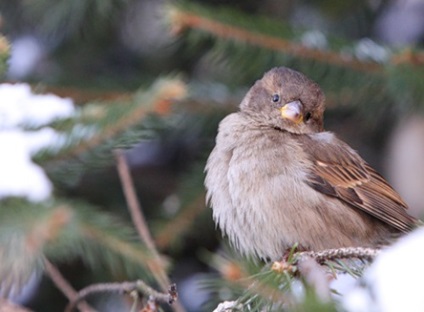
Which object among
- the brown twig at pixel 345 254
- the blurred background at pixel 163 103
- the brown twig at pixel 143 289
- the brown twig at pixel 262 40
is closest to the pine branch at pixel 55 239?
the blurred background at pixel 163 103

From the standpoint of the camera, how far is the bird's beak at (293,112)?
3.98 m

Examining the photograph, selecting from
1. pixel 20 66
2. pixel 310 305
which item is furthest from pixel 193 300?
pixel 310 305

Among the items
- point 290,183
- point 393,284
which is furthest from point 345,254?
point 290,183

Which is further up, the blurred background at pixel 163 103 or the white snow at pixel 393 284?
the blurred background at pixel 163 103

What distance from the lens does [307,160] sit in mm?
3807

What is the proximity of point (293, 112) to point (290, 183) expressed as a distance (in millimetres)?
465

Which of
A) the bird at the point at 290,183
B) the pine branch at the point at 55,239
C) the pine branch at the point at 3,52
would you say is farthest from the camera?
the bird at the point at 290,183

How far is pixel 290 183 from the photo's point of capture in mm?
3646

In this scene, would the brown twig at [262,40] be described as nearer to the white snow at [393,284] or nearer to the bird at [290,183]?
the bird at [290,183]

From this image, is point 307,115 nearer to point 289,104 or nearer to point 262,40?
point 289,104

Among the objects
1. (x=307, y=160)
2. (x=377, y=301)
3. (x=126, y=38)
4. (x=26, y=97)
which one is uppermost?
(x=126, y=38)

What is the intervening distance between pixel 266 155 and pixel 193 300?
1543mm

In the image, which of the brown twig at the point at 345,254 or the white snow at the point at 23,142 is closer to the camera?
the brown twig at the point at 345,254

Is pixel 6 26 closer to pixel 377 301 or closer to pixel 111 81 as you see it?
pixel 111 81
